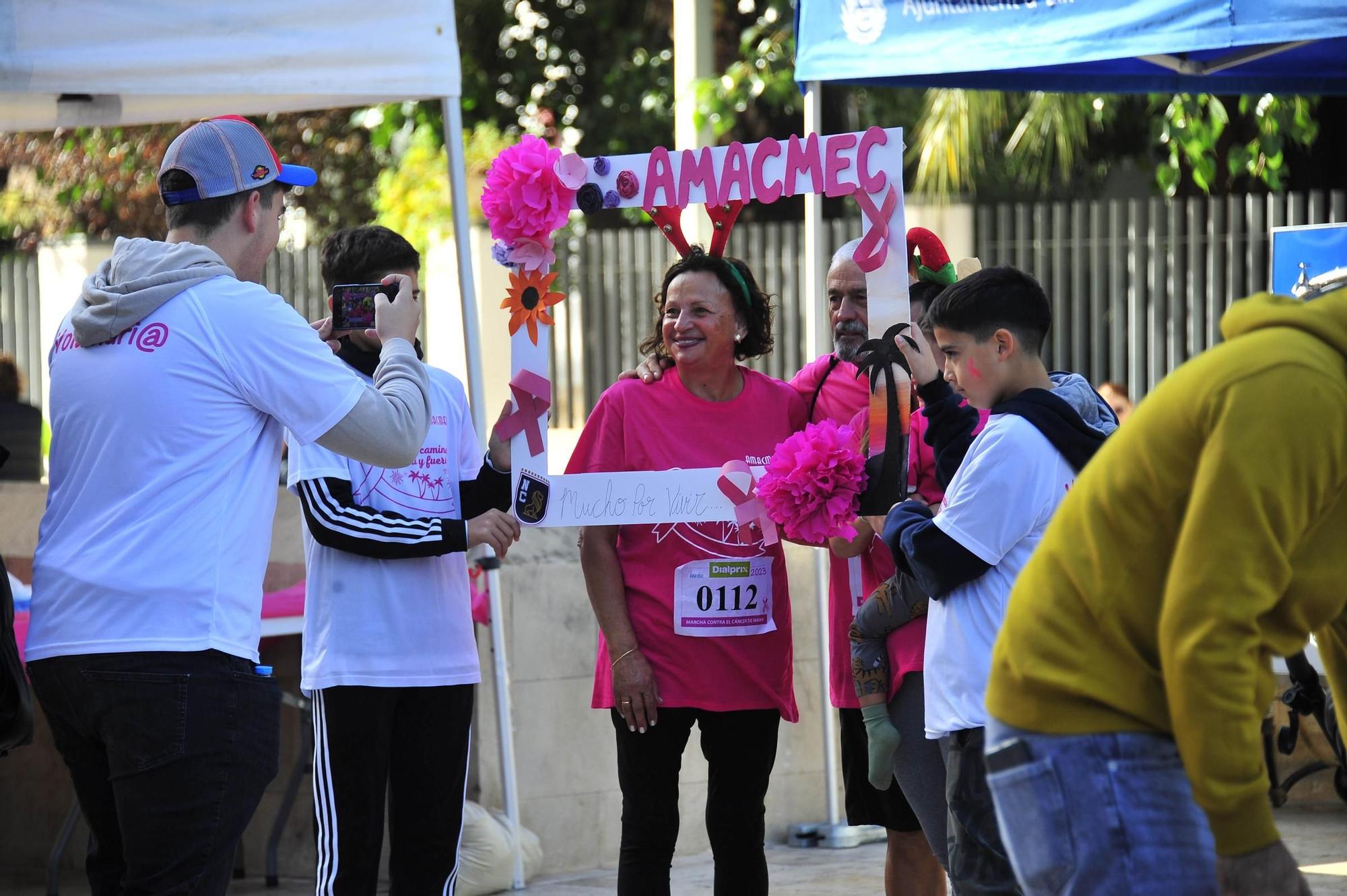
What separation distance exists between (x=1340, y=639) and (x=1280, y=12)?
312 centimetres

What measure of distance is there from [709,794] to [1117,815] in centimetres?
196

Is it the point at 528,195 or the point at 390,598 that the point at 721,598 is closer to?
the point at 390,598

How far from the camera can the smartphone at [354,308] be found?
145 inches

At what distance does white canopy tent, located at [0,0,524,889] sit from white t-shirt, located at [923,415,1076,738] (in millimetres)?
2404

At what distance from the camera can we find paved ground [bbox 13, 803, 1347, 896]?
5.45 meters

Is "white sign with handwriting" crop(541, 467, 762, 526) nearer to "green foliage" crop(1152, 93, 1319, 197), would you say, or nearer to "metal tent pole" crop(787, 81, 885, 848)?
"metal tent pole" crop(787, 81, 885, 848)

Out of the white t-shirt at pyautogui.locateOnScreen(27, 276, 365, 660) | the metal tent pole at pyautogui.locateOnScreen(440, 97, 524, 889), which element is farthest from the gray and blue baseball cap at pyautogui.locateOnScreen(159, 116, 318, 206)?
the metal tent pole at pyautogui.locateOnScreen(440, 97, 524, 889)

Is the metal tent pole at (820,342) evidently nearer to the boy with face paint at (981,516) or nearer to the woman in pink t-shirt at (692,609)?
the woman in pink t-shirt at (692,609)

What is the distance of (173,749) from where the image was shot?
2.81m

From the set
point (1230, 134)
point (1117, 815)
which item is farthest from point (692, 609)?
point (1230, 134)

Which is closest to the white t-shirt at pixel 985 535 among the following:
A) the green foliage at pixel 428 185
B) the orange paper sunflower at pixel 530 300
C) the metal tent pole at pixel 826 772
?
the orange paper sunflower at pixel 530 300

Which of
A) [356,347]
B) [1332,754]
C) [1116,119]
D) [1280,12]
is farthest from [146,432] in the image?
[1116,119]

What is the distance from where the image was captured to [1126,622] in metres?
2.09

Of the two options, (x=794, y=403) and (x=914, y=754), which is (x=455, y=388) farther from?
(x=914, y=754)
